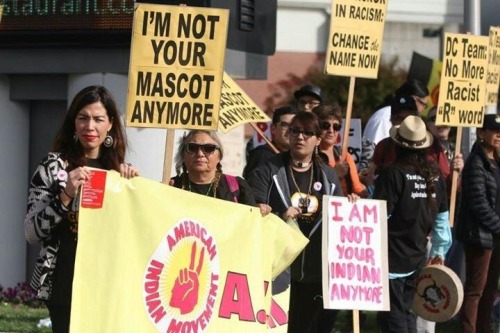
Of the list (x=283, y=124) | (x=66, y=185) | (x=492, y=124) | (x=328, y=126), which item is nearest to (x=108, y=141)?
(x=66, y=185)

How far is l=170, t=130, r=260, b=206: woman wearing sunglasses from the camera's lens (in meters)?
8.20

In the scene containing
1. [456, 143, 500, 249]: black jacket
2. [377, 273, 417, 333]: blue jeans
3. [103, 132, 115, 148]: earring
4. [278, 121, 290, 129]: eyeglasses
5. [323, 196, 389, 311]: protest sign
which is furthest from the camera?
[278, 121, 290, 129]: eyeglasses

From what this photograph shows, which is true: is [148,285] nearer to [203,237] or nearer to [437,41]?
[203,237]

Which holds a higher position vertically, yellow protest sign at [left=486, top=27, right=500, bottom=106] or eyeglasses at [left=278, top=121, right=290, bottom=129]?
yellow protest sign at [left=486, top=27, right=500, bottom=106]

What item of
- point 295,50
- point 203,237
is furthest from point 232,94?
point 295,50

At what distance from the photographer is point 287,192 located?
9.40 metres

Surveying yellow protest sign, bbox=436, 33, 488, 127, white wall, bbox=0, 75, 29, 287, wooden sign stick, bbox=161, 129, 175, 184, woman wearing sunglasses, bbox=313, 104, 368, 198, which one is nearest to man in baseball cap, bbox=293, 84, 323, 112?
yellow protest sign, bbox=436, 33, 488, 127

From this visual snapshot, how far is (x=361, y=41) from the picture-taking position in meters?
12.2

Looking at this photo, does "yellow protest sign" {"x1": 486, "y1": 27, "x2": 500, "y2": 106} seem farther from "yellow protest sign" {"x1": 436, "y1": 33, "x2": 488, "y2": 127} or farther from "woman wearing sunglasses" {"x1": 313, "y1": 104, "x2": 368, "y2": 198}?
"woman wearing sunglasses" {"x1": 313, "y1": 104, "x2": 368, "y2": 198}

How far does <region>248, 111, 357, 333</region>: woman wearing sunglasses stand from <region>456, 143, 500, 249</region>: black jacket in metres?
1.97

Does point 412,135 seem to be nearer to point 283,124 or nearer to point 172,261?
point 283,124

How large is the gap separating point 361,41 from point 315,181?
293 cm

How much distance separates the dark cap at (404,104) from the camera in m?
12.1

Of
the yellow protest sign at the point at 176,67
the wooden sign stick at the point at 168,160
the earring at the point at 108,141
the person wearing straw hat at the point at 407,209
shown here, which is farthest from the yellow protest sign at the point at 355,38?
the earring at the point at 108,141
